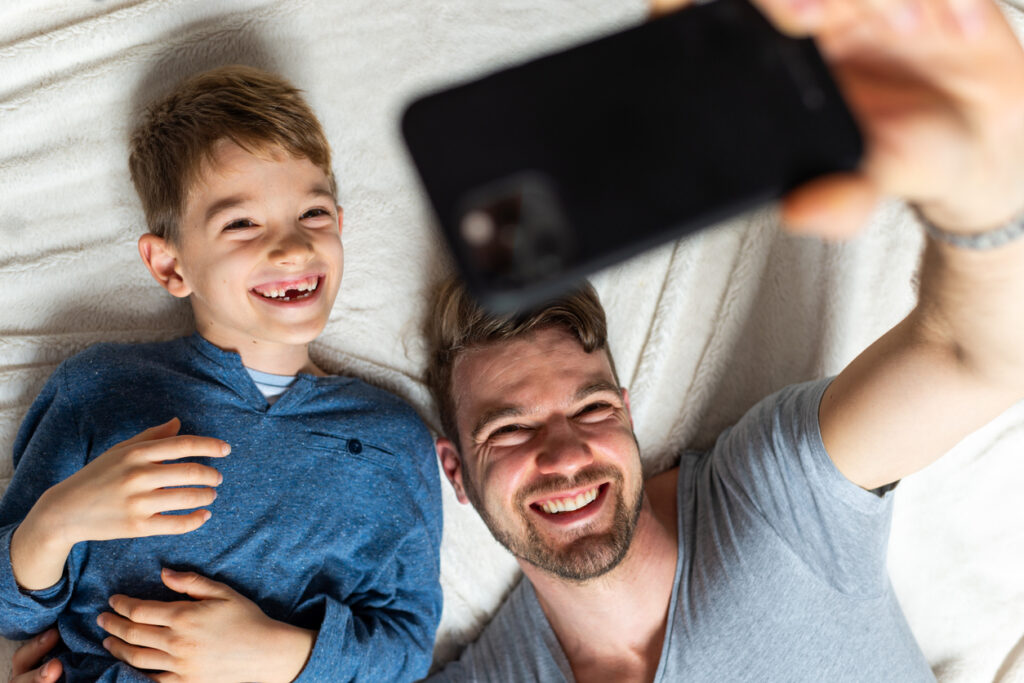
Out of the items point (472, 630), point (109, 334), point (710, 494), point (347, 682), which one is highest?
point (109, 334)

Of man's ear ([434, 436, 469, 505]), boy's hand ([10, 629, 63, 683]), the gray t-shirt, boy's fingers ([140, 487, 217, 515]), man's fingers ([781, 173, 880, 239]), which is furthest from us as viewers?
man's ear ([434, 436, 469, 505])

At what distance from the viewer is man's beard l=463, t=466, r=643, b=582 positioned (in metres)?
1.10

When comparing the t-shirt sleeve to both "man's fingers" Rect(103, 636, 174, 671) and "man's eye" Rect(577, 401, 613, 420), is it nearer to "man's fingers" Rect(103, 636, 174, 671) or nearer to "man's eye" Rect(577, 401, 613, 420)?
"man's eye" Rect(577, 401, 613, 420)

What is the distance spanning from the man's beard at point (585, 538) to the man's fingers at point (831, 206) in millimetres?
641

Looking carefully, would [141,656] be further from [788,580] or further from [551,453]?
[788,580]

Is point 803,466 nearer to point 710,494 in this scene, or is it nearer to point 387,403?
point 710,494

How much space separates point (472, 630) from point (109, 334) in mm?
802

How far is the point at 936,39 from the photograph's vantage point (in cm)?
57

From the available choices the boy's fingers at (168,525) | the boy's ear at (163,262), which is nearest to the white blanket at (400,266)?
the boy's ear at (163,262)

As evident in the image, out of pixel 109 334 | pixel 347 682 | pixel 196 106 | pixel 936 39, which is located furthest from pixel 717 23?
pixel 109 334

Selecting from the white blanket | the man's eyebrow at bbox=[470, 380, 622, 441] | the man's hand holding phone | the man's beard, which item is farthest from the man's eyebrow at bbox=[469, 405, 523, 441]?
the man's hand holding phone

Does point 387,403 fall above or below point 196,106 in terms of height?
below

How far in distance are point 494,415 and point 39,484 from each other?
649mm

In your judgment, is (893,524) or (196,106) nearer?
(196,106)
